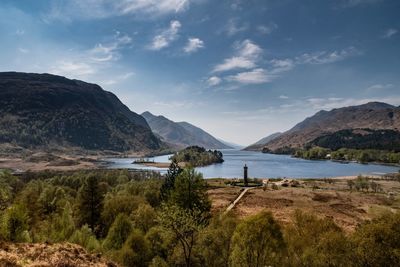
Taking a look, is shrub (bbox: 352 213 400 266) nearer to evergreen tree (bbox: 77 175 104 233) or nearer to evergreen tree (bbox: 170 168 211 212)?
evergreen tree (bbox: 170 168 211 212)

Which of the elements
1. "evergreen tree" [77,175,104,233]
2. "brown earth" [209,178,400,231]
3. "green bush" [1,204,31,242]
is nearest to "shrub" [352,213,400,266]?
"green bush" [1,204,31,242]

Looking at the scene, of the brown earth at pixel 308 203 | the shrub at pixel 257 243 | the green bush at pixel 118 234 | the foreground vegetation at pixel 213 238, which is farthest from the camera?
the brown earth at pixel 308 203

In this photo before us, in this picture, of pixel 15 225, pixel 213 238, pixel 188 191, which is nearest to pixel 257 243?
pixel 213 238

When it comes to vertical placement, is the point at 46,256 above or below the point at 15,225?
above

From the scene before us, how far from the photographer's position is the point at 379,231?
107 ft

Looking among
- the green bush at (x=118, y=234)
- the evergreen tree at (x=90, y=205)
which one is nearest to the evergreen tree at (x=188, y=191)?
the green bush at (x=118, y=234)

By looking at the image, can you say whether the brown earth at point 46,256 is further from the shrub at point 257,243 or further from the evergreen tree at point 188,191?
the evergreen tree at point 188,191

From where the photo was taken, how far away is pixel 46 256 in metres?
20.9

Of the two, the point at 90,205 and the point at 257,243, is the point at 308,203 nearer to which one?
the point at 90,205

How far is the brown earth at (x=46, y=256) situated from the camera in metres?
19.3

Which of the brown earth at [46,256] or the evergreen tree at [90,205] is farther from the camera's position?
the evergreen tree at [90,205]

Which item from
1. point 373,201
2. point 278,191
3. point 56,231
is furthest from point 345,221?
point 56,231

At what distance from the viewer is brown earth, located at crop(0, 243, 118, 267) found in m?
19.3

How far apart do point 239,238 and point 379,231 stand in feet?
49.6
